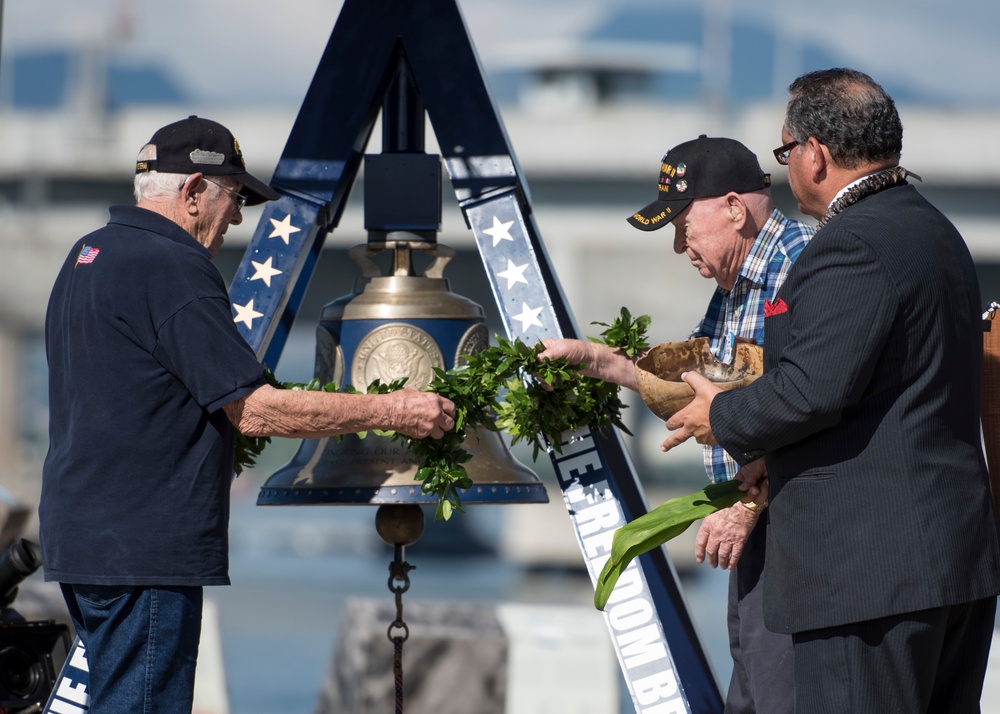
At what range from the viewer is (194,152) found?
12.3 feet

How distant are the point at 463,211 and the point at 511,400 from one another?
0.72m

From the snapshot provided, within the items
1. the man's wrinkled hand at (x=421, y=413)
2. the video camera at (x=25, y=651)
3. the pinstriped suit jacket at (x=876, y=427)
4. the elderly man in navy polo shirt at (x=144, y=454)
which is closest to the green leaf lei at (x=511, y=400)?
the man's wrinkled hand at (x=421, y=413)

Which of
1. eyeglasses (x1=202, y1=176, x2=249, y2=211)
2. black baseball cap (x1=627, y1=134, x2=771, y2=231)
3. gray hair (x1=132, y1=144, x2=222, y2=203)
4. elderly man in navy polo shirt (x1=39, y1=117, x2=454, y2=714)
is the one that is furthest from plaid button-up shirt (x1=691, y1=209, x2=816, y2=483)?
gray hair (x1=132, y1=144, x2=222, y2=203)

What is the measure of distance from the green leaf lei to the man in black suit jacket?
1100 mm

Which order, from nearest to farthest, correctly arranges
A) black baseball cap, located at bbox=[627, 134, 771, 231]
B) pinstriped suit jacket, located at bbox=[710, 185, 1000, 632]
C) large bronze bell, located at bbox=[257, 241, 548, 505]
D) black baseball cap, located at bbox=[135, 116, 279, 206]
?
pinstriped suit jacket, located at bbox=[710, 185, 1000, 632] → black baseball cap, located at bbox=[135, 116, 279, 206] → black baseball cap, located at bbox=[627, 134, 771, 231] → large bronze bell, located at bbox=[257, 241, 548, 505]

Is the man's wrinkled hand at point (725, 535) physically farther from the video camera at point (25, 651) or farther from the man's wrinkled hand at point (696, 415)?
the video camera at point (25, 651)

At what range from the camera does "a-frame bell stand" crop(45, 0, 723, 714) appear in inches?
171

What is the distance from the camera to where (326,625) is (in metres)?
27.4

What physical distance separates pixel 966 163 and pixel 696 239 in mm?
22498

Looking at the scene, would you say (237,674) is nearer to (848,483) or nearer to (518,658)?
(518,658)

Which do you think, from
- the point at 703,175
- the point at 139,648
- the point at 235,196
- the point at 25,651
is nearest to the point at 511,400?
the point at 703,175

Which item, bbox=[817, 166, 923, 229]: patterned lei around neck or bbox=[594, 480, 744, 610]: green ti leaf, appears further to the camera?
bbox=[594, 480, 744, 610]: green ti leaf

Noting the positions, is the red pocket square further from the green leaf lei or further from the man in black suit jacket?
the green leaf lei

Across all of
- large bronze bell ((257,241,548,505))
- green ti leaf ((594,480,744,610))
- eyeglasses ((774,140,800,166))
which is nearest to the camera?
eyeglasses ((774,140,800,166))
